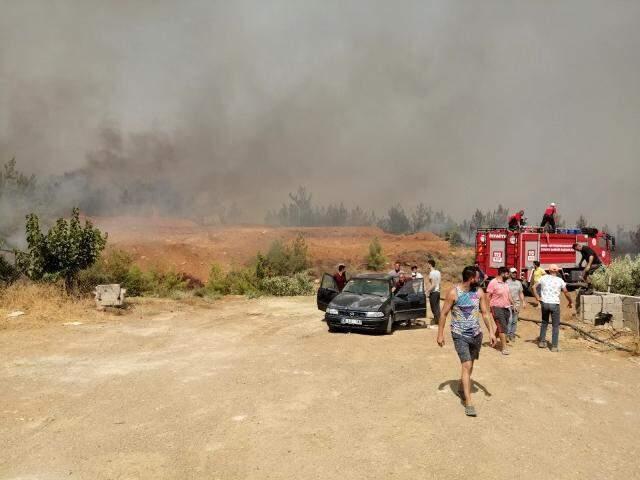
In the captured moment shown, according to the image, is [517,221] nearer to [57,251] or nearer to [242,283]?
[242,283]

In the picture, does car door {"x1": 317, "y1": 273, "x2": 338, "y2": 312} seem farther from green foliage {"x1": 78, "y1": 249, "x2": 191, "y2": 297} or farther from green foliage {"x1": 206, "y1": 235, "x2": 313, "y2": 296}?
green foliage {"x1": 206, "y1": 235, "x2": 313, "y2": 296}

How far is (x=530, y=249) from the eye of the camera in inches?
757

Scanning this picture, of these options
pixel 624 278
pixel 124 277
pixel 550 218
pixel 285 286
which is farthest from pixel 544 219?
pixel 124 277

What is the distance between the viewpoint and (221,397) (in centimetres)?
729

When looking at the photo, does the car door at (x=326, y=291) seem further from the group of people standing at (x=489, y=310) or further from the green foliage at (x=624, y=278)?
the green foliage at (x=624, y=278)

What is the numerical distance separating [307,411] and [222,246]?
123ft

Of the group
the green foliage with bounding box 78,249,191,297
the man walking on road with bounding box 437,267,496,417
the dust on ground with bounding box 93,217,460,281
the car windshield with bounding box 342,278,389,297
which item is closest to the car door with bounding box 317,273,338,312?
the car windshield with bounding box 342,278,389,297

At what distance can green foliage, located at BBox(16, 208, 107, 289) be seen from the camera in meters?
15.3

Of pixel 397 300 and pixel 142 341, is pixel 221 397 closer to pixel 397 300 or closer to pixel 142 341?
pixel 142 341

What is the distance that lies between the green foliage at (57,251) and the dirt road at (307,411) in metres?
4.64

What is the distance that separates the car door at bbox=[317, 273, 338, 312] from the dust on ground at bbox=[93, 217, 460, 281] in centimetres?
1672

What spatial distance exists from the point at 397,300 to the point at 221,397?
20.8ft

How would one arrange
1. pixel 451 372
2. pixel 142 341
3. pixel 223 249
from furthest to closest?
pixel 223 249, pixel 142 341, pixel 451 372

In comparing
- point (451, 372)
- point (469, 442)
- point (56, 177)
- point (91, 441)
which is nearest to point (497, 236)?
point (451, 372)
